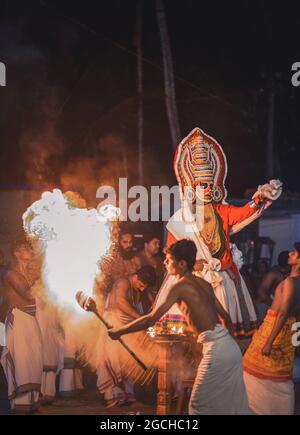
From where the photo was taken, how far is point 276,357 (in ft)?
33.1

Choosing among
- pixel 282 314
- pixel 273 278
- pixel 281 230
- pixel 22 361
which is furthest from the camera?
pixel 281 230

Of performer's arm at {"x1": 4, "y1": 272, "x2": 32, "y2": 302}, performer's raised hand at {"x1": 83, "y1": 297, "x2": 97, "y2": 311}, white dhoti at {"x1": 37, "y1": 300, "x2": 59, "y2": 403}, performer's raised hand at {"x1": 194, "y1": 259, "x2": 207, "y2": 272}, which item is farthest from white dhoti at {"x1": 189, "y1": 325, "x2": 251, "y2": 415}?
white dhoti at {"x1": 37, "y1": 300, "x2": 59, "y2": 403}

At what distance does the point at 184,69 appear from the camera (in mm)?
23578

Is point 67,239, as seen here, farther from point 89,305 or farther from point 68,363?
point 89,305

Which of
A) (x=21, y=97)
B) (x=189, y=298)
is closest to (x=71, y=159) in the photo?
(x=21, y=97)

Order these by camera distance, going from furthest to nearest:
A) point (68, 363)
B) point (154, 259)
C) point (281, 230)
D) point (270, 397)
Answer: point (281, 230), point (154, 259), point (68, 363), point (270, 397)

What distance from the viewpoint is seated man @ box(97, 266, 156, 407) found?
1120 cm

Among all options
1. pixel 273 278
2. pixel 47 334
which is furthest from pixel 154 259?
pixel 47 334

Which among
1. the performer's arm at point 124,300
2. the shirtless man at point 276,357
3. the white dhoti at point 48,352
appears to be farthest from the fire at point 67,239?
the shirtless man at point 276,357

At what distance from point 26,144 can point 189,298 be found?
1207 centimetres

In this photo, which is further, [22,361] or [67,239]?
[67,239]

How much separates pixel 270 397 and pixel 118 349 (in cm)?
196

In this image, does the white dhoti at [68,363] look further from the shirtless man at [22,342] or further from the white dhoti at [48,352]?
the shirtless man at [22,342]

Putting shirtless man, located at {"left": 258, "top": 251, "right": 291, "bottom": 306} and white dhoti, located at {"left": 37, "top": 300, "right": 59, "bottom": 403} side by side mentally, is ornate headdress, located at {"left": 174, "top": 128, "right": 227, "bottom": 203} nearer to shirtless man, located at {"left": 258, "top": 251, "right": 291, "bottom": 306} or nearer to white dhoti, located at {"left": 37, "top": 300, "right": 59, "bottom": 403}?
shirtless man, located at {"left": 258, "top": 251, "right": 291, "bottom": 306}
